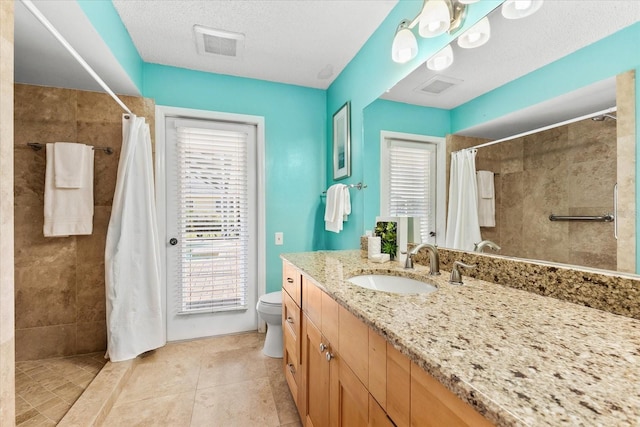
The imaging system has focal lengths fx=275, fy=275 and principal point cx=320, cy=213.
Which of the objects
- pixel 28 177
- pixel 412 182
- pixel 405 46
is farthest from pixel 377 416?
pixel 28 177

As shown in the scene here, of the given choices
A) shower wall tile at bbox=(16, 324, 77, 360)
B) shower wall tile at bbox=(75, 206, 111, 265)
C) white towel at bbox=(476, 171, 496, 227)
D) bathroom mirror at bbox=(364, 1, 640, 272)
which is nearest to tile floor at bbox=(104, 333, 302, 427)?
shower wall tile at bbox=(16, 324, 77, 360)

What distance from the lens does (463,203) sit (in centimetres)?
122

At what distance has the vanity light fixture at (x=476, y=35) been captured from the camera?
110 centimetres

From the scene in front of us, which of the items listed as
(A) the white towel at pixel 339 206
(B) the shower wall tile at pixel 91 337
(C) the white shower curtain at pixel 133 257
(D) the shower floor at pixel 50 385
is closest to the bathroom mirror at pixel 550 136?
(A) the white towel at pixel 339 206

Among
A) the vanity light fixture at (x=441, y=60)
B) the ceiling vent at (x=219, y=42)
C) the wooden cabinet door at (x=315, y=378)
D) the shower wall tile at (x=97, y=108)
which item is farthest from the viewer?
the shower wall tile at (x=97, y=108)

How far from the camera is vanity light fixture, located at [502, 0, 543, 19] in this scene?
918 millimetres

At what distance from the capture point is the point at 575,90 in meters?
0.82

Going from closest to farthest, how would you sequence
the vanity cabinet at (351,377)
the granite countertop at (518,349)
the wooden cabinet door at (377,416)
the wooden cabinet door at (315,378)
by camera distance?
1. the granite countertop at (518,349)
2. the vanity cabinet at (351,377)
3. the wooden cabinet door at (377,416)
4. the wooden cabinet door at (315,378)

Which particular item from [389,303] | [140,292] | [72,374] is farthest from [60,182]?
[389,303]

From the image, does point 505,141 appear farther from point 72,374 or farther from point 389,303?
point 72,374

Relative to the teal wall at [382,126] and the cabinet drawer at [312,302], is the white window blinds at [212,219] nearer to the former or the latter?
the teal wall at [382,126]

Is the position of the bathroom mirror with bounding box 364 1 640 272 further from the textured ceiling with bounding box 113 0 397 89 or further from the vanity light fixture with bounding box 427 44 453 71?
the textured ceiling with bounding box 113 0 397 89

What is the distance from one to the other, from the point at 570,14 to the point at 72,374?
3.02 meters

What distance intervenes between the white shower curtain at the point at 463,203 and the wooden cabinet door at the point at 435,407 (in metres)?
Result: 0.80
